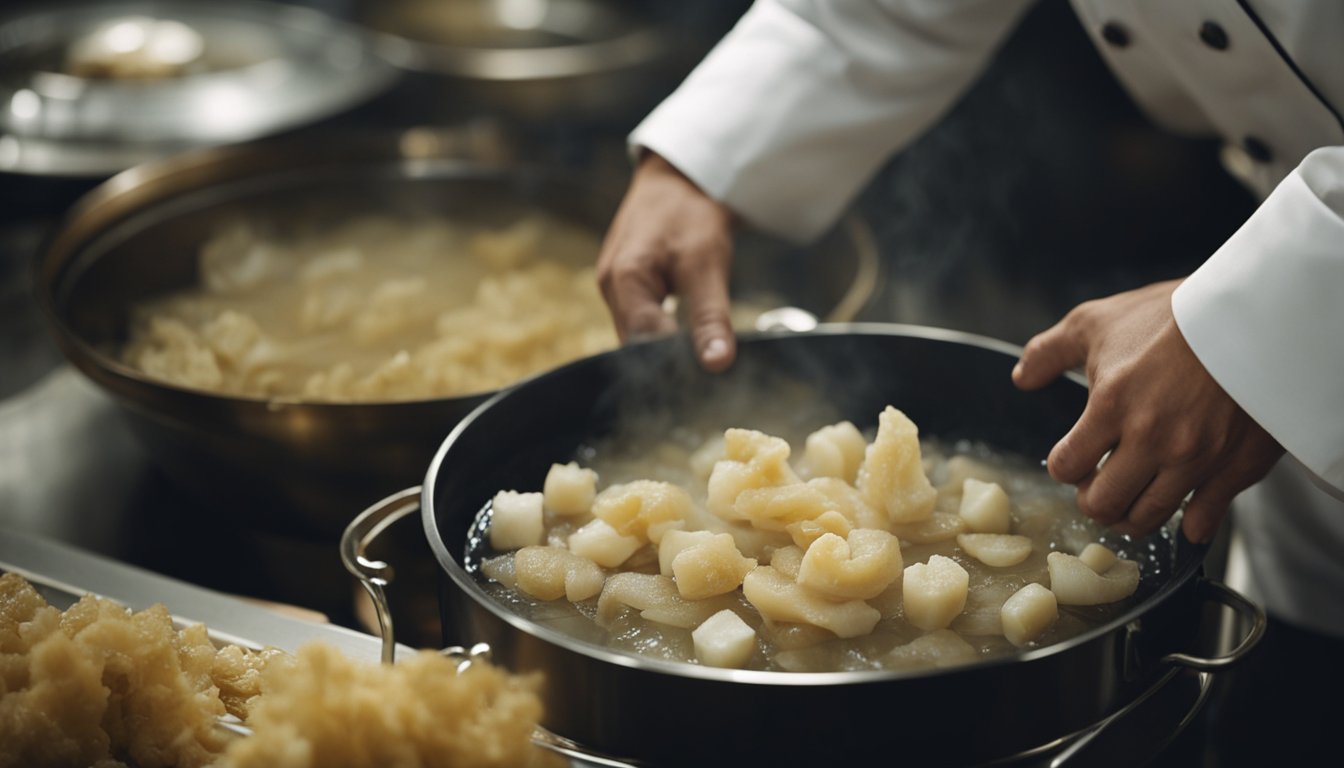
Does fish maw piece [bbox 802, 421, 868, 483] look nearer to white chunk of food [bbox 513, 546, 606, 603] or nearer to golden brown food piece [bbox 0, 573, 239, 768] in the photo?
white chunk of food [bbox 513, 546, 606, 603]

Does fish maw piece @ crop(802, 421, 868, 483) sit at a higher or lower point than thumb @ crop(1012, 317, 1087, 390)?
lower

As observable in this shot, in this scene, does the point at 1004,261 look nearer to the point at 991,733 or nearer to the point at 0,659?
the point at 991,733

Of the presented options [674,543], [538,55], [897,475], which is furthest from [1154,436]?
[538,55]

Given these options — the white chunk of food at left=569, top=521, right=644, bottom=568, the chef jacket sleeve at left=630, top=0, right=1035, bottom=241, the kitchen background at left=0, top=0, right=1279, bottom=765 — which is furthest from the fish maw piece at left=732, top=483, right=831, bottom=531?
the kitchen background at left=0, top=0, right=1279, bottom=765

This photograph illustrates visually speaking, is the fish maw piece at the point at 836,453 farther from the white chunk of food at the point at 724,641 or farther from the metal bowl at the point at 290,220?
the metal bowl at the point at 290,220

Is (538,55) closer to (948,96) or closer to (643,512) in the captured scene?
(948,96)

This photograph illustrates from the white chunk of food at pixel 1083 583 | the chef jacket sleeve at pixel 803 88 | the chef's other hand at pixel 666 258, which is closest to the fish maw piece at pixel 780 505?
the white chunk of food at pixel 1083 583

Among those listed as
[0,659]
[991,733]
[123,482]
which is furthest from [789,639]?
[123,482]

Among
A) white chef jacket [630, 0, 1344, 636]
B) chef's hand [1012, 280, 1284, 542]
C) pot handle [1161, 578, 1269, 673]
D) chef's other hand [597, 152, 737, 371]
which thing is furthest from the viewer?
chef's other hand [597, 152, 737, 371]
